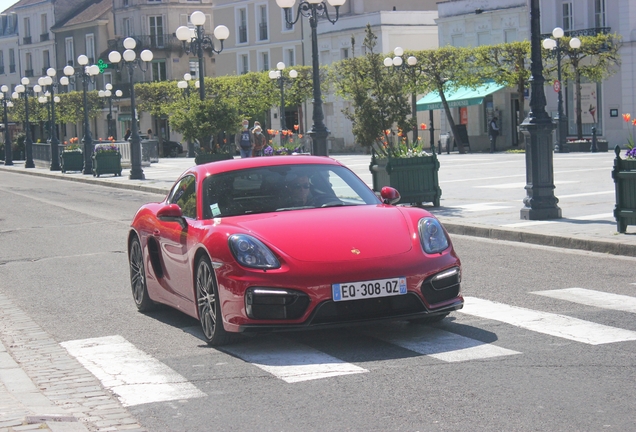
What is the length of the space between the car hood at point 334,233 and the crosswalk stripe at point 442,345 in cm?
66

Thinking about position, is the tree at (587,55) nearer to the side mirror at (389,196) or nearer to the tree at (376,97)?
the tree at (376,97)

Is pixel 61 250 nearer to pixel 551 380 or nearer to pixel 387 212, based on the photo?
pixel 387 212

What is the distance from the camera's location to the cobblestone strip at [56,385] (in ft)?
18.6

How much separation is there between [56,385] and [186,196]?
262cm

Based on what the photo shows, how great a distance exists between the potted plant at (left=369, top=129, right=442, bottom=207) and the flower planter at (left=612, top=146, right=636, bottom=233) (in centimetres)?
579

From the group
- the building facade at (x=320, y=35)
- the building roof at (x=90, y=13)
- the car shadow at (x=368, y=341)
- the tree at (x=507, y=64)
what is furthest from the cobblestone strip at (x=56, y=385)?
the building roof at (x=90, y=13)

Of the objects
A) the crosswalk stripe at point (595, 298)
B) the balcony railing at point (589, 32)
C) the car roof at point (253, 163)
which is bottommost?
the crosswalk stripe at point (595, 298)

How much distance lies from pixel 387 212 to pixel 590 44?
42978 mm

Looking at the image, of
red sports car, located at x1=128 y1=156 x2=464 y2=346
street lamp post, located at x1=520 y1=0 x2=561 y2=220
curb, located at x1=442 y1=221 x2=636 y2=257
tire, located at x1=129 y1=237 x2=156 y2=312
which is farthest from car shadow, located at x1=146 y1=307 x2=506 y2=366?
Result: street lamp post, located at x1=520 y1=0 x2=561 y2=220

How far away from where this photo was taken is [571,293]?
9547 millimetres

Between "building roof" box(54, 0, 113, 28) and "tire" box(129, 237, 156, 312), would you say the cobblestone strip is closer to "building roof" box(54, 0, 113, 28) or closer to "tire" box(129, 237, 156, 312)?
"tire" box(129, 237, 156, 312)

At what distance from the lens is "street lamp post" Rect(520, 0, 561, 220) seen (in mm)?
16062

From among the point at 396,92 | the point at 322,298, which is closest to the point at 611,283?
the point at 322,298

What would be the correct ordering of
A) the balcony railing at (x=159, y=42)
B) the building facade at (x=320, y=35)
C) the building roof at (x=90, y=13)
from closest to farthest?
the building facade at (x=320, y=35), the balcony railing at (x=159, y=42), the building roof at (x=90, y=13)
